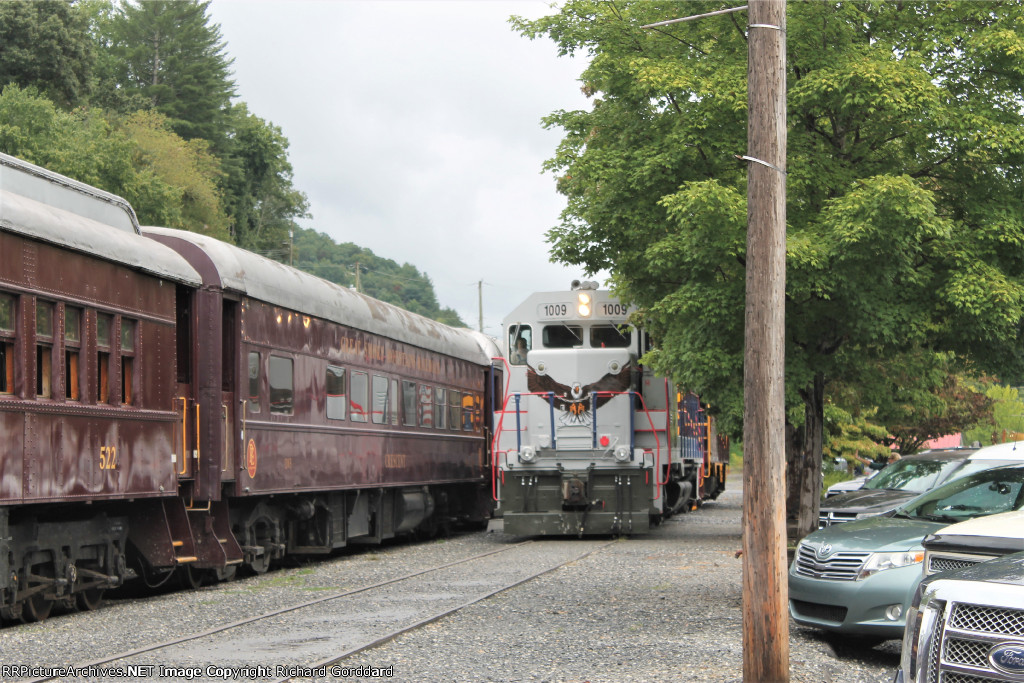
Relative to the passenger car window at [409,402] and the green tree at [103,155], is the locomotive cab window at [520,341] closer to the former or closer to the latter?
the passenger car window at [409,402]

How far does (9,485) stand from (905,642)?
7446 mm

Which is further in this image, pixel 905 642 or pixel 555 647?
pixel 555 647

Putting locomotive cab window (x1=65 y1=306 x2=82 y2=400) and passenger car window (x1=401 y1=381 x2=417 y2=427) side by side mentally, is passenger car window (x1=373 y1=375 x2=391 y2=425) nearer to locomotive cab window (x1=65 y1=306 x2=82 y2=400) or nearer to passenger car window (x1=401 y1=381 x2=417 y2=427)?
passenger car window (x1=401 y1=381 x2=417 y2=427)

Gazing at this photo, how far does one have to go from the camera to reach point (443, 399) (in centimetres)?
2331

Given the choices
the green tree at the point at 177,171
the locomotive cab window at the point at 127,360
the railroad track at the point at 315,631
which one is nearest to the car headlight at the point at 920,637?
the railroad track at the point at 315,631

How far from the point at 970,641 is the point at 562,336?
16183 mm

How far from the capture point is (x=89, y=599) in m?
12.2

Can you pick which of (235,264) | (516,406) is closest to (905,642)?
(235,264)

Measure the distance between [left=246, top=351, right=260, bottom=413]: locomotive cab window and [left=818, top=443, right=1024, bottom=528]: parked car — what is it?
282 inches

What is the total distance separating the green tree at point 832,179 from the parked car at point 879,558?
102 inches

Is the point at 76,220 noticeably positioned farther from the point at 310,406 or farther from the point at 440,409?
the point at 440,409

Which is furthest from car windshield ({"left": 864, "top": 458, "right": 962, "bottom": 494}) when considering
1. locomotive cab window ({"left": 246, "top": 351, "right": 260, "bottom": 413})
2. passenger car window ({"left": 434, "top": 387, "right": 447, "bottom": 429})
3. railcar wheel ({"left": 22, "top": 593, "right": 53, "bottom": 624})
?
railcar wheel ({"left": 22, "top": 593, "right": 53, "bottom": 624})

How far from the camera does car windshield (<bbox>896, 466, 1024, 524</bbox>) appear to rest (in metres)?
10.3

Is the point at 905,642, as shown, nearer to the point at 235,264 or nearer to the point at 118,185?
the point at 235,264
